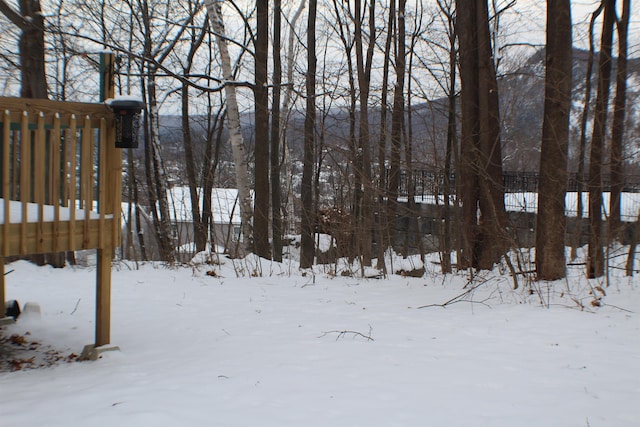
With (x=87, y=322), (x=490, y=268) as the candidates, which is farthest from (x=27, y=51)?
(x=490, y=268)

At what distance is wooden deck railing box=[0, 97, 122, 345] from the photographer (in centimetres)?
347

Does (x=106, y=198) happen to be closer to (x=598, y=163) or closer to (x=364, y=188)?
(x=364, y=188)

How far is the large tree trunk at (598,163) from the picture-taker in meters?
6.63

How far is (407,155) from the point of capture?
9.02m

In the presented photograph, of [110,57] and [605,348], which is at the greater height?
[110,57]

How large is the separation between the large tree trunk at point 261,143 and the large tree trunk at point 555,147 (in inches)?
229

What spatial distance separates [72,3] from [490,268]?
11.7 m

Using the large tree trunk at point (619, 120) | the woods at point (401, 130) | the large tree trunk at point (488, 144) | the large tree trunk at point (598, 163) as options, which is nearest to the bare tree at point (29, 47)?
the woods at point (401, 130)

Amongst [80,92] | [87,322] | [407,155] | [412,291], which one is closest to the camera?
[87,322]

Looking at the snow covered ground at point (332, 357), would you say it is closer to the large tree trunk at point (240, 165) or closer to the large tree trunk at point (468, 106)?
the large tree trunk at point (468, 106)

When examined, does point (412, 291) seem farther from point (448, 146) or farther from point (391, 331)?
point (448, 146)

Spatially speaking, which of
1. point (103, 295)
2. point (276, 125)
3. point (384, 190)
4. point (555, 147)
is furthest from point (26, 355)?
point (276, 125)

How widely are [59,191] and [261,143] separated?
316 inches

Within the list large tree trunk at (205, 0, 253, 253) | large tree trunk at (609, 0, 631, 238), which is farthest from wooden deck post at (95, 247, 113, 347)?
large tree trunk at (205, 0, 253, 253)
